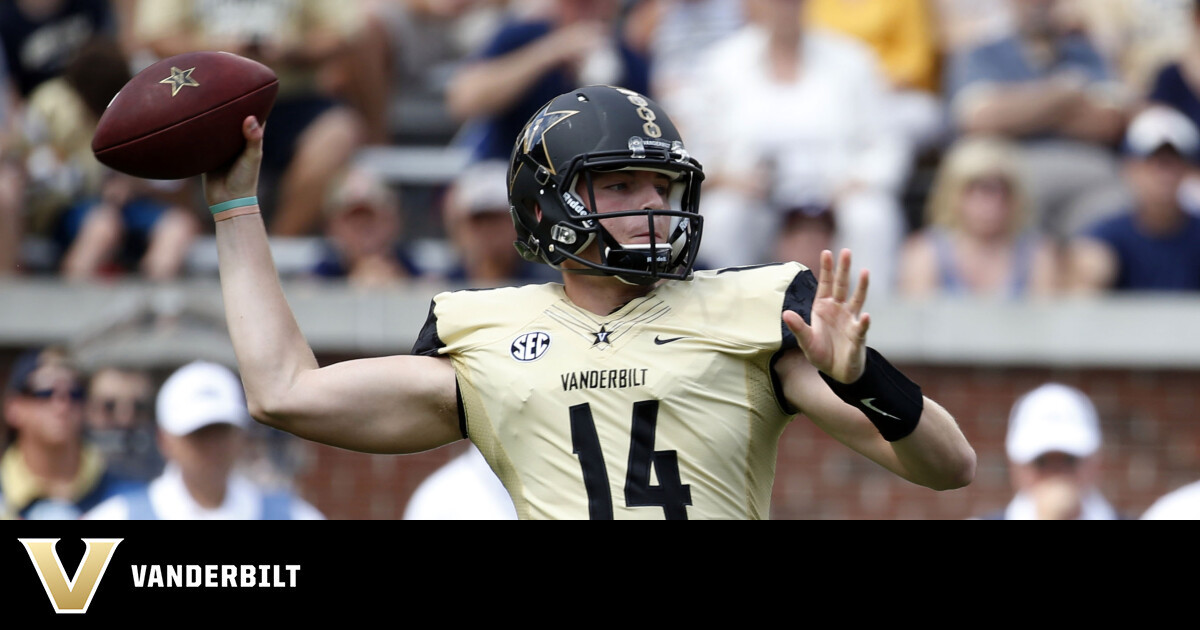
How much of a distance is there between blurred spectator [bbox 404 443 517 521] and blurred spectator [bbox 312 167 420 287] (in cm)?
181

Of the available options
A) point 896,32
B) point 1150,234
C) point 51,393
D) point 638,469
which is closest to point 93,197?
point 51,393

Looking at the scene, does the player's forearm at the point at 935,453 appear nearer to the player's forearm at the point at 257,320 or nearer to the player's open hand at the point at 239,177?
the player's forearm at the point at 257,320

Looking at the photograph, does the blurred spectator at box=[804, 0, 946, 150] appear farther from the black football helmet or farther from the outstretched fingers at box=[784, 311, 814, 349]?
the outstretched fingers at box=[784, 311, 814, 349]

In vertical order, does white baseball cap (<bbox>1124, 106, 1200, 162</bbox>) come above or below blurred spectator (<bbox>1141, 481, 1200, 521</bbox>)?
above

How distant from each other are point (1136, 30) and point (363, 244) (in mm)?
4418

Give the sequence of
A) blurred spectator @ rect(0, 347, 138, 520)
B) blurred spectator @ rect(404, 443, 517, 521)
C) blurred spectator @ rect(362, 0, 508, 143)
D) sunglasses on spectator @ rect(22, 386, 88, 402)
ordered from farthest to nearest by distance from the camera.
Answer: blurred spectator @ rect(362, 0, 508, 143) → sunglasses on spectator @ rect(22, 386, 88, 402) → blurred spectator @ rect(0, 347, 138, 520) → blurred spectator @ rect(404, 443, 517, 521)

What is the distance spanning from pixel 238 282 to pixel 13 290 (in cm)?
486

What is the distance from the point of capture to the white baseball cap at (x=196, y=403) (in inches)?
218

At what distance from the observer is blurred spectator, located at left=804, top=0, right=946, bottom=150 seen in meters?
7.76

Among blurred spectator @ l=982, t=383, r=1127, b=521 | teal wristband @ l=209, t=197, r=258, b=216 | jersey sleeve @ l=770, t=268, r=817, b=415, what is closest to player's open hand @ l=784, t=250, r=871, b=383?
jersey sleeve @ l=770, t=268, r=817, b=415

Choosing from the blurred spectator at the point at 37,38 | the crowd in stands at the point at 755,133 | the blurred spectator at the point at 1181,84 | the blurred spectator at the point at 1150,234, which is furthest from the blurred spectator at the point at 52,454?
the blurred spectator at the point at 1181,84
